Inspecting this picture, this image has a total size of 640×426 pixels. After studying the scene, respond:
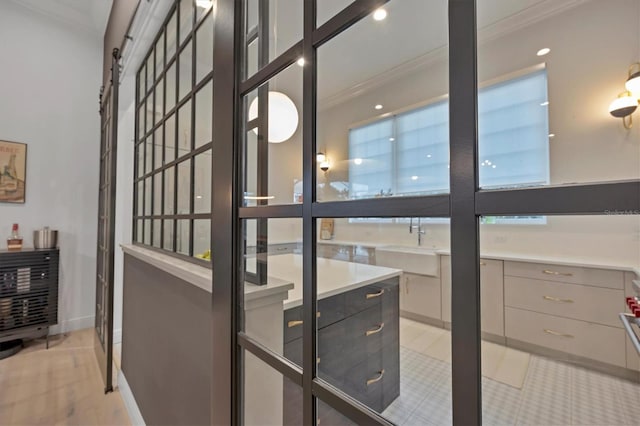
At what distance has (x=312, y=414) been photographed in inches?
22.3

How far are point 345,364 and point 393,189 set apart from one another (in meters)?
0.38

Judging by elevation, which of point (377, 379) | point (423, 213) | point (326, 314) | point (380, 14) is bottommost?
point (377, 379)

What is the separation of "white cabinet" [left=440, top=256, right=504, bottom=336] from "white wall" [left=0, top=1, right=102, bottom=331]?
12.6 feet

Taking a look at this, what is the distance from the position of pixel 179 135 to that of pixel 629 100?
5.23 ft

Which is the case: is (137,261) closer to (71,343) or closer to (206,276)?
(206,276)

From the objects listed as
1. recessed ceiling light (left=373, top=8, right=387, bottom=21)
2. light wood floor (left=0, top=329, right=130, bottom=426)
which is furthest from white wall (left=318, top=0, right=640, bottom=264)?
light wood floor (left=0, top=329, right=130, bottom=426)

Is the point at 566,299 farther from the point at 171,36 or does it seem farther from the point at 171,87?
the point at 171,36

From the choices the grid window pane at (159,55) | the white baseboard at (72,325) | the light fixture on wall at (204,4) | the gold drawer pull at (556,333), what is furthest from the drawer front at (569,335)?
the white baseboard at (72,325)

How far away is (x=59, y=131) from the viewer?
303cm

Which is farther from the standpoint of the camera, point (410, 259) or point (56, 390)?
point (56, 390)

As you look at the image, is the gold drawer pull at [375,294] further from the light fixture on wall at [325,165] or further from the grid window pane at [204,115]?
the grid window pane at [204,115]

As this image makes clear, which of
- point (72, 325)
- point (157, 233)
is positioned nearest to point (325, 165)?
point (157, 233)

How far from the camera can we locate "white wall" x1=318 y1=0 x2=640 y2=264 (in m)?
0.29

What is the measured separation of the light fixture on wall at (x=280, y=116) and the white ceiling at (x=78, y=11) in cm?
317
